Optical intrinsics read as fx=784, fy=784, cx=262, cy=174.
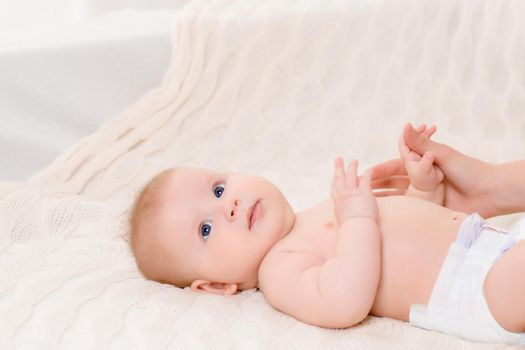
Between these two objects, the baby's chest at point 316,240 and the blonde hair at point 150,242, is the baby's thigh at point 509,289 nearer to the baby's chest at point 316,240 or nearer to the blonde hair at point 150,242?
the baby's chest at point 316,240

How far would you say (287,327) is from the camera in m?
1.13

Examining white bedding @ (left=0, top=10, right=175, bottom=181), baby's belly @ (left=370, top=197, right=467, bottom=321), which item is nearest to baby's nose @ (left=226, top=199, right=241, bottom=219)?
baby's belly @ (left=370, top=197, right=467, bottom=321)

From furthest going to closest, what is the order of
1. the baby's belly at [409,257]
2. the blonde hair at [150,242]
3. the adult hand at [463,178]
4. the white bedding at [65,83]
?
the white bedding at [65,83]
the adult hand at [463,178]
the blonde hair at [150,242]
the baby's belly at [409,257]

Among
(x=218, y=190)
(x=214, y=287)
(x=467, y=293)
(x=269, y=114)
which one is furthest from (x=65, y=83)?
(x=467, y=293)

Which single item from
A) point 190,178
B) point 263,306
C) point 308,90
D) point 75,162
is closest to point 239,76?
point 308,90

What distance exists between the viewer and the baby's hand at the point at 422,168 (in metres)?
1.33

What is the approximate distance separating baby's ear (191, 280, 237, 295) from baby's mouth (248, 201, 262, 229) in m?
0.11

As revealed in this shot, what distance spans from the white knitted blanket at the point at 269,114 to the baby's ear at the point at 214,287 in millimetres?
39

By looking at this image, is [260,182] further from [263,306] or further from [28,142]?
[28,142]

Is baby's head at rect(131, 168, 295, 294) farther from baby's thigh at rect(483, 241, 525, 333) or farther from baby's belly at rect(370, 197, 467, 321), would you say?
baby's thigh at rect(483, 241, 525, 333)

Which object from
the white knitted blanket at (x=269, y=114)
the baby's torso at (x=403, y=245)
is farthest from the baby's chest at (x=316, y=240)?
the white knitted blanket at (x=269, y=114)

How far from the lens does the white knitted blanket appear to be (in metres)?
1.38

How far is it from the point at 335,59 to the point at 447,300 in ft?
3.23

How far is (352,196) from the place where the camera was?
1218mm
